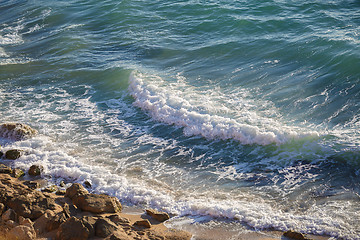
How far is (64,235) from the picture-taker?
618 cm

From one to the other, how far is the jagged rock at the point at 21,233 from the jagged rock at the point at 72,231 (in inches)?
16.6

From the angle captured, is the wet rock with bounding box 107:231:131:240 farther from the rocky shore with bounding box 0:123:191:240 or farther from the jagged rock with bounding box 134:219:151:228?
the jagged rock with bounding box 134:219:151:228

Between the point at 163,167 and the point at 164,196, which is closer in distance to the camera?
the point at 164,196

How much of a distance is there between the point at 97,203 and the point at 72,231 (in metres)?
1.14

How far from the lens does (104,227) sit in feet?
20.8

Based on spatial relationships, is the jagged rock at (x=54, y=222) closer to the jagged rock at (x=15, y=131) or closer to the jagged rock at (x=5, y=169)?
the jagged rock at (x=5, y=169)

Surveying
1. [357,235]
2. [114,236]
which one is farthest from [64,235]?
[357,235]

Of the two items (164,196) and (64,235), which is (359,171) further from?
(64,235)

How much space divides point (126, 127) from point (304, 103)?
5.11 metres

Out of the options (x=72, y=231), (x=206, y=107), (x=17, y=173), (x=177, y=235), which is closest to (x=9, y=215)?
(x=72, y=231)

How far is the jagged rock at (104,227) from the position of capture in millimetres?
6285

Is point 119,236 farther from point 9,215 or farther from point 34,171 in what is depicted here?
point 34,171

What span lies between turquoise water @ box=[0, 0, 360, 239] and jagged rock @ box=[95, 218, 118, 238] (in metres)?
1.44

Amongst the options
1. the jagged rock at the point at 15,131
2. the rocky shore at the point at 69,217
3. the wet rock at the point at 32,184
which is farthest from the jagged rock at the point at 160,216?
the jagged rock at the point at 15,131
